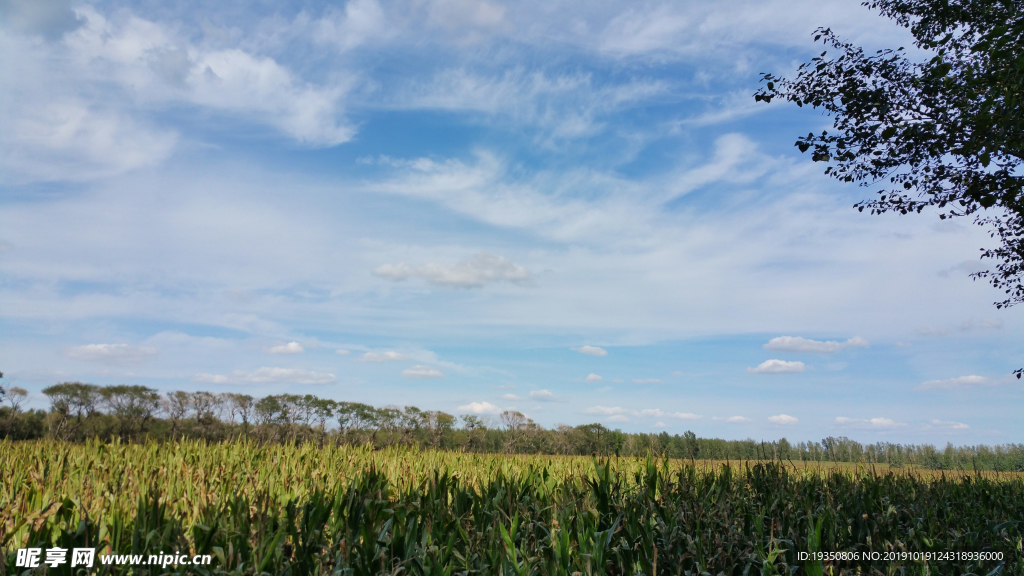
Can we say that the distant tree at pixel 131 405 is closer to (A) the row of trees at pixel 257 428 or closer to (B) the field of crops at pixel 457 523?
(A) the row of trees at pixel 257 428

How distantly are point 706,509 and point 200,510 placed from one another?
173 inches

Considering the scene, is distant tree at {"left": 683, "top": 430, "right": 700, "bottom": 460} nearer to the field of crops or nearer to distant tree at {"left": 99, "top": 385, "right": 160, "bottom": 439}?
the field of crops

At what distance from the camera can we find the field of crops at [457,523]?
3.48 meters

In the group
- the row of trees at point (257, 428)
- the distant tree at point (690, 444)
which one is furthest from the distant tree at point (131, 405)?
the distant tree at point (690, 444)

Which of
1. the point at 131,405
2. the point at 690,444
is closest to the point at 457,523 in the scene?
the point at 690,444

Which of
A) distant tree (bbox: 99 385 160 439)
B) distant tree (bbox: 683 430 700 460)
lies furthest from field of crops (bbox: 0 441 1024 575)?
distant tree (bbox: 99 385 160 439)

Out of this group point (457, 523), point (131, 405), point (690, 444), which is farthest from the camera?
point (131, 405)

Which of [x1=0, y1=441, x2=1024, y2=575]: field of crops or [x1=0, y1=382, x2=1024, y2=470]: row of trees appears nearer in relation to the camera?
[x1=0, y1=441, x2=1024, y2=575]: field of crops

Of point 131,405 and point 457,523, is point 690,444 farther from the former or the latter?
point 131,405

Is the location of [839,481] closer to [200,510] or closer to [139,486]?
[200,510]

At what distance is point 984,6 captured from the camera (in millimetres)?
9734

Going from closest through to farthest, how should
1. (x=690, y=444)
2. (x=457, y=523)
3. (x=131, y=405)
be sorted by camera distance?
(x=457, y=523) < (x=690, y=444) < (x=131, y=405)

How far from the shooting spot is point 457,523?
4.04 m

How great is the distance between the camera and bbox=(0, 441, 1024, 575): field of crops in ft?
11.4
